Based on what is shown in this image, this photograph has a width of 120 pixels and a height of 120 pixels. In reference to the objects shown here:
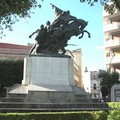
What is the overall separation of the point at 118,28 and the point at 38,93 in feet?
101

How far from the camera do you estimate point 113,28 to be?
52.7 meters

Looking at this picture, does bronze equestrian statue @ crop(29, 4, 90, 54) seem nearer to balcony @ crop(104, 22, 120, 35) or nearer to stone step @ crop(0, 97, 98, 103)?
stone step @ crop(0, 97, 98, 103)

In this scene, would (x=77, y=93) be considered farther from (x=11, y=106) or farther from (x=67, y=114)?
(x=67, y=114)

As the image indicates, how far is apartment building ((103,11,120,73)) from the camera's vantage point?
5218 centimetres

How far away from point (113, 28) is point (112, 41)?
2141 millimetres

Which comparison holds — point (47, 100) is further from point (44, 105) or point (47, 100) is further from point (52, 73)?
point (52, 73)

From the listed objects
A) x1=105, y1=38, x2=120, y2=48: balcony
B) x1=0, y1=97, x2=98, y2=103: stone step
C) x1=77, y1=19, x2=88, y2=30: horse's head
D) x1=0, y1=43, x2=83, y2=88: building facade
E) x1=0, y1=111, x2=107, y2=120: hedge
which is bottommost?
x1=0, y1=111, x2=107, y2=120: hedge

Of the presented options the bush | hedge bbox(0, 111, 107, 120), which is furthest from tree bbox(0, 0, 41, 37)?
the bush

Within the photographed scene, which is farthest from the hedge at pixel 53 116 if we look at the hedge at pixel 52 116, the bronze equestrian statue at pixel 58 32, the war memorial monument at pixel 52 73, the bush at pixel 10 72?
the bush at pixel 10 72

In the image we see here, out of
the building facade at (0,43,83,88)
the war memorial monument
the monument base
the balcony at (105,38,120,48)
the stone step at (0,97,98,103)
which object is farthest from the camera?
the building facade at (0,43,83,88)

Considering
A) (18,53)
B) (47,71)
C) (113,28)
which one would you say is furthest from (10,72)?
(18,53)

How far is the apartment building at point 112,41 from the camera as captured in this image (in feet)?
171

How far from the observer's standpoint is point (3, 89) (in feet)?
170

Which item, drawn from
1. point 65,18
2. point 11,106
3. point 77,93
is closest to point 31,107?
point 11,106
